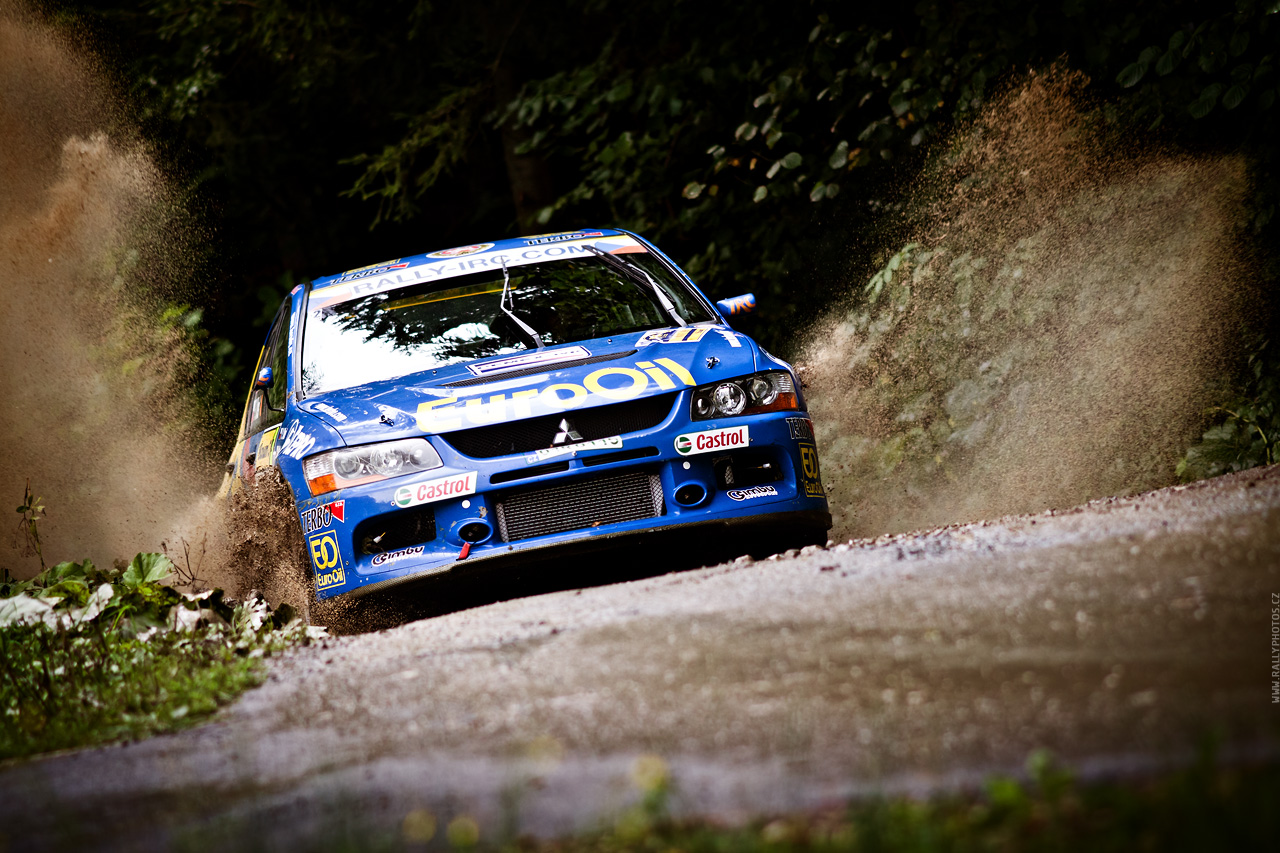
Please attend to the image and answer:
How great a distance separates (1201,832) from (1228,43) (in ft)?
21.5

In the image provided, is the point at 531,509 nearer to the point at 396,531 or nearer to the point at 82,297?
the point at 396,531

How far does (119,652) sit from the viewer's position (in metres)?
5.52

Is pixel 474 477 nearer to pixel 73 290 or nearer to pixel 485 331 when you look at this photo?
pixel 485 331

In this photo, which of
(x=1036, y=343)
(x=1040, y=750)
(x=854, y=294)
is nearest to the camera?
(x=1040, y=750)

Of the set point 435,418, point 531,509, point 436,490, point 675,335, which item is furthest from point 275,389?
point 675,335

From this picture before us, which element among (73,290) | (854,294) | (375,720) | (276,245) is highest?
(276,245)

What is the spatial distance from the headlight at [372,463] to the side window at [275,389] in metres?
0.83

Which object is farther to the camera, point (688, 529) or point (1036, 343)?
point (1036, 343)

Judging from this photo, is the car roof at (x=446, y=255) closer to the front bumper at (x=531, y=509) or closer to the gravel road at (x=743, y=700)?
the front bumper at (x=531, y=509)

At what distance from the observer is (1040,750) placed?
9.04ft

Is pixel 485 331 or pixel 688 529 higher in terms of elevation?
pixel 485 331

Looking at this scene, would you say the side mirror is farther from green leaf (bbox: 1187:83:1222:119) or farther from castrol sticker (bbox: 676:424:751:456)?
green leaf (bbox: 1187:83:1222:119)

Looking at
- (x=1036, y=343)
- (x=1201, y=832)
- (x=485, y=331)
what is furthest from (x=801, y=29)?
(x=1201, y=832)

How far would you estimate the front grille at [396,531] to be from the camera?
18.4 ft
